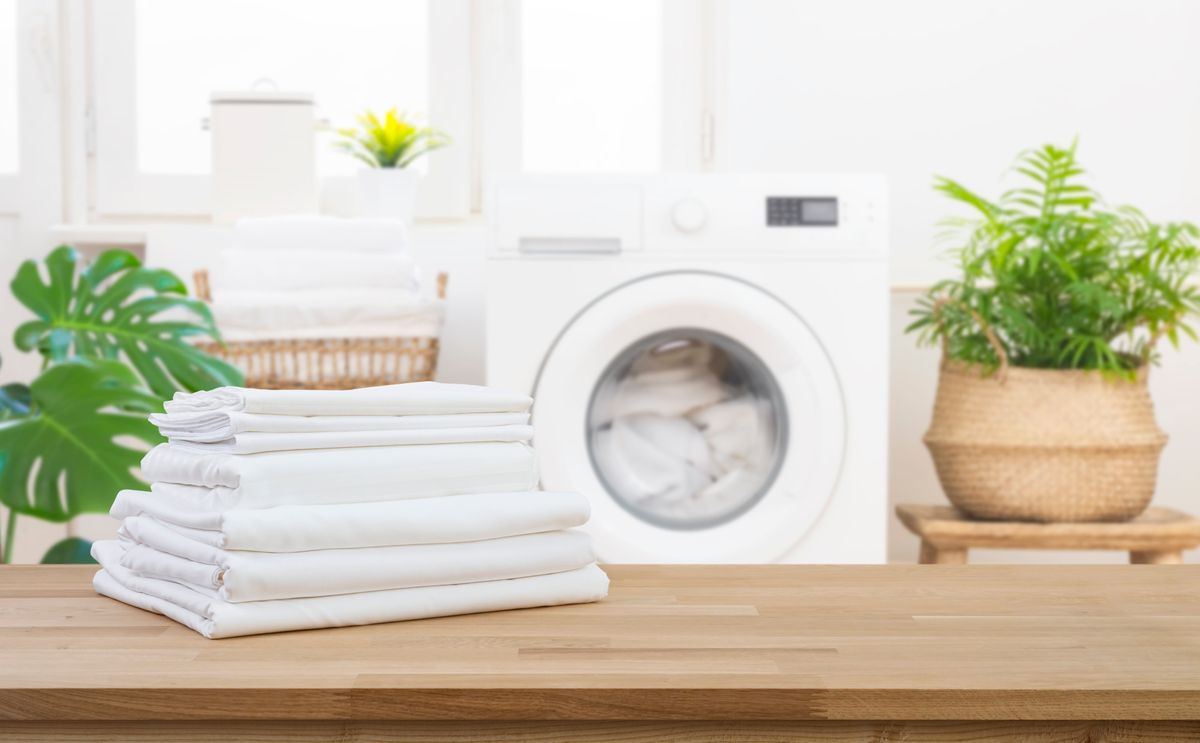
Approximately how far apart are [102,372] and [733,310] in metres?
0.97

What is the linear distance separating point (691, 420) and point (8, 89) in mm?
1740

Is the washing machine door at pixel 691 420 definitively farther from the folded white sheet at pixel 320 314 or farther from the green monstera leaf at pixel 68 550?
the green monstera leaf at pixel 68 550

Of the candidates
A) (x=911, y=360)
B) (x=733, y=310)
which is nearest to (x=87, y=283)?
(x=733, y=310)

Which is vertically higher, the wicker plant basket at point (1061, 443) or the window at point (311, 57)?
the window at point (311, 57)

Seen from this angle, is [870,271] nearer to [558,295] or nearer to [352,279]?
[558,295]

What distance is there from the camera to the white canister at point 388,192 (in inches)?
95.5

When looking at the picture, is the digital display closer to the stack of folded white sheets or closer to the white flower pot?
the white flower pot

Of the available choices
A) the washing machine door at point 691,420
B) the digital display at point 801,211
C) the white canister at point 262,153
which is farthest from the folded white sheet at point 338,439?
the white canister at point 262,153

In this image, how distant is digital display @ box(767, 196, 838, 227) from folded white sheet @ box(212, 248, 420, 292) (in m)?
0.65

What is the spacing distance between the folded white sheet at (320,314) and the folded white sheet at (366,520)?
4.37 ft

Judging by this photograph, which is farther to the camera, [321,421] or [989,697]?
[321,421]

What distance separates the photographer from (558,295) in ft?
6.27

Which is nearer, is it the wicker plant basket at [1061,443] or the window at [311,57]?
the wicker plant basket at [1061,443]

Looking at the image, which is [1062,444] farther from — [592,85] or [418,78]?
[418,78]
